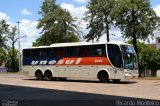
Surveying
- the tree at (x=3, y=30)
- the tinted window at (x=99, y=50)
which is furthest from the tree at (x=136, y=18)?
the tree at (x=3, y=30)

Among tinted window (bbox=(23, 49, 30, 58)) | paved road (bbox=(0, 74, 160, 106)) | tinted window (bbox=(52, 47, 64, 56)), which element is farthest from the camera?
tinted window (bbox=(23, 49, 30, 58))

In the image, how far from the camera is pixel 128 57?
101 ft

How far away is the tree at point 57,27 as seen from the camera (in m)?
54.9

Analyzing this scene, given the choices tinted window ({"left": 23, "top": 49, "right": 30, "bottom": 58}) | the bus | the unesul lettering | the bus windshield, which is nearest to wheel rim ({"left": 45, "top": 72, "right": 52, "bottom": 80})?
the bus

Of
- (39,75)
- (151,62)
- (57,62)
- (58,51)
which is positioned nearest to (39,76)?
(39,75)

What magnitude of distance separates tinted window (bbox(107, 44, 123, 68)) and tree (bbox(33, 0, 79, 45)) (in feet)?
78.7

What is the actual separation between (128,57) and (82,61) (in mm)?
3963

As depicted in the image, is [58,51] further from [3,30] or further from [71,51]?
[3,30]

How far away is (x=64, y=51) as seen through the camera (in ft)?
112

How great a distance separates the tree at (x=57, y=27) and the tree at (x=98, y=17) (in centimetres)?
842

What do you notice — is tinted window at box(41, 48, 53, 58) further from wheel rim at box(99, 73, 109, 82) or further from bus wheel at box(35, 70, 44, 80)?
wheel rim at box(99, 73, 109, 82)

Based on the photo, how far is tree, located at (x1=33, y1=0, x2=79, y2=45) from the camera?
5494 centimetres

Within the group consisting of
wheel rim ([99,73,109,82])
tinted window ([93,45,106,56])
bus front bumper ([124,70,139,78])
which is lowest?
wheel rim ([99,73,109,82])

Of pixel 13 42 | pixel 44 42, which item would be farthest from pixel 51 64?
pixel 13 42
